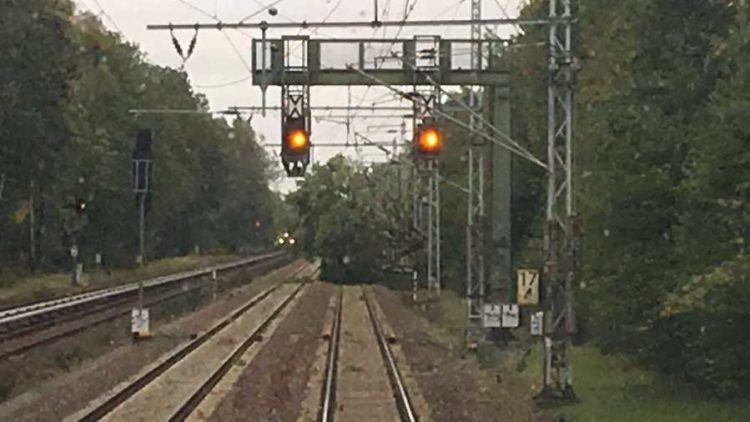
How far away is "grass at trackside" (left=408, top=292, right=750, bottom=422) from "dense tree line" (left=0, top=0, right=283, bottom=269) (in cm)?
3517

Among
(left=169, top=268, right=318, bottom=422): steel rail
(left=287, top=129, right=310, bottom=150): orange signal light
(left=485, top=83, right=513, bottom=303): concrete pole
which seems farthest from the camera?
(left=485, top=83, right=513, bottom=303): concrete pole

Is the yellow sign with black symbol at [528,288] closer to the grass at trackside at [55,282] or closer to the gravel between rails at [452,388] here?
the gravel between rails at [452,388]

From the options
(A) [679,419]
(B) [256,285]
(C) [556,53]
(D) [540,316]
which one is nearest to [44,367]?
(D) [540,316]

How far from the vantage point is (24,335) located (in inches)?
1656

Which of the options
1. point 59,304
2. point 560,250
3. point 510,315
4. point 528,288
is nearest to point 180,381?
point 510,315

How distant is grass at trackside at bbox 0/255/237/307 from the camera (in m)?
62.0

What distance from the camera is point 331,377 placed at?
3250 cm

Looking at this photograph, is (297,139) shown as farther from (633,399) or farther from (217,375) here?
(633,399)

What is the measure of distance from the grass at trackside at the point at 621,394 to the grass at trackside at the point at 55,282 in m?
23.8

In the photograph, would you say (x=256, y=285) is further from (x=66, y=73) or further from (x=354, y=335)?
(x=354, y=335)

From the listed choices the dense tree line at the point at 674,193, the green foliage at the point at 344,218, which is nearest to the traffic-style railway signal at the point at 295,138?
the dense tree line at the point at 674,193

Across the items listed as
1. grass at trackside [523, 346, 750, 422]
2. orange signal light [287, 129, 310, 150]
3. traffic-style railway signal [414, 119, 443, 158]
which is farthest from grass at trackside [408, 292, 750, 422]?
orange signal light [287, 129, 310, 150]

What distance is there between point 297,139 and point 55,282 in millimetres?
46452

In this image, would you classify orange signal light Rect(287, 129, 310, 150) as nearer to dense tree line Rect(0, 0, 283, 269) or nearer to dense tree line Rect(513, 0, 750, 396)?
dense tree line Rect(513, 0, 750, 396)
